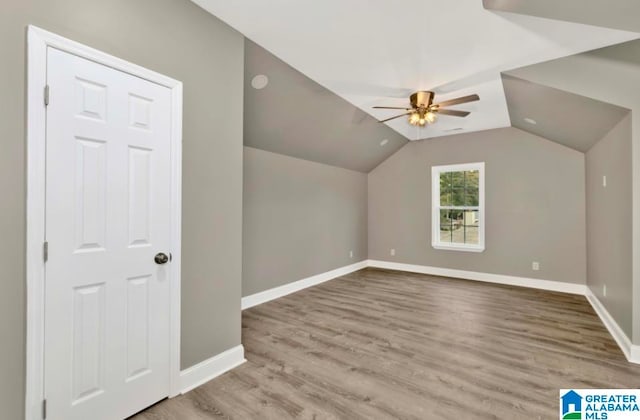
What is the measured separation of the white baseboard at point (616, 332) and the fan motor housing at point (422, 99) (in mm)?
3011

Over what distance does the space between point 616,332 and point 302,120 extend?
417 cm

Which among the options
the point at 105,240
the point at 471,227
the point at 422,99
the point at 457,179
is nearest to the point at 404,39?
the point at 422,99

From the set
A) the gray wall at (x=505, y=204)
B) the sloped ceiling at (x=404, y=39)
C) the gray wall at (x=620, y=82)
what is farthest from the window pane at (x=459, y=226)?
the gray wall at (x=620, y=82)

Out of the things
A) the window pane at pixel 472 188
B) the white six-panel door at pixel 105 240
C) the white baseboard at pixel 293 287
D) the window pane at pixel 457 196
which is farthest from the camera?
the window pane at pixel 457 196

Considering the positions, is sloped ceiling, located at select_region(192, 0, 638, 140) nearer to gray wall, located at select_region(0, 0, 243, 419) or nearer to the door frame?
gray wall, located at select_region(0, 0, 243, 419)

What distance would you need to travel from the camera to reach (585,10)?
2.00 metres

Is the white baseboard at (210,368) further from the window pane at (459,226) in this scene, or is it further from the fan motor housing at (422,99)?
the window pane at (459,226)

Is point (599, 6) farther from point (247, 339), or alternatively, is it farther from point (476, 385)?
point (247, 339)

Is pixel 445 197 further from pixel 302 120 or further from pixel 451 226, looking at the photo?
pixel 302 120

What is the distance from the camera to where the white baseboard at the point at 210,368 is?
7.04ft

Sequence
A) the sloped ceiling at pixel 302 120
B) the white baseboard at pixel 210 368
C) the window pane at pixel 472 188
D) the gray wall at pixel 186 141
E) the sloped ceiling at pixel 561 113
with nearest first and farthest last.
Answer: the gray wall at pixel 186 141 → the white baseboard at pixel 210 368 → the sloped ceiling at pixel 561 113 → the sloped ceiling at pixel 302 120 → the window pane at pixel 472 188

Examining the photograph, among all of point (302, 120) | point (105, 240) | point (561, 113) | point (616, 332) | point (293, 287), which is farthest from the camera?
point (293, 287)

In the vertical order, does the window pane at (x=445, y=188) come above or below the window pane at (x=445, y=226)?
above

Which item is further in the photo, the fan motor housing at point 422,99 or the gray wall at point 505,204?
the gray wall at point 505,204
